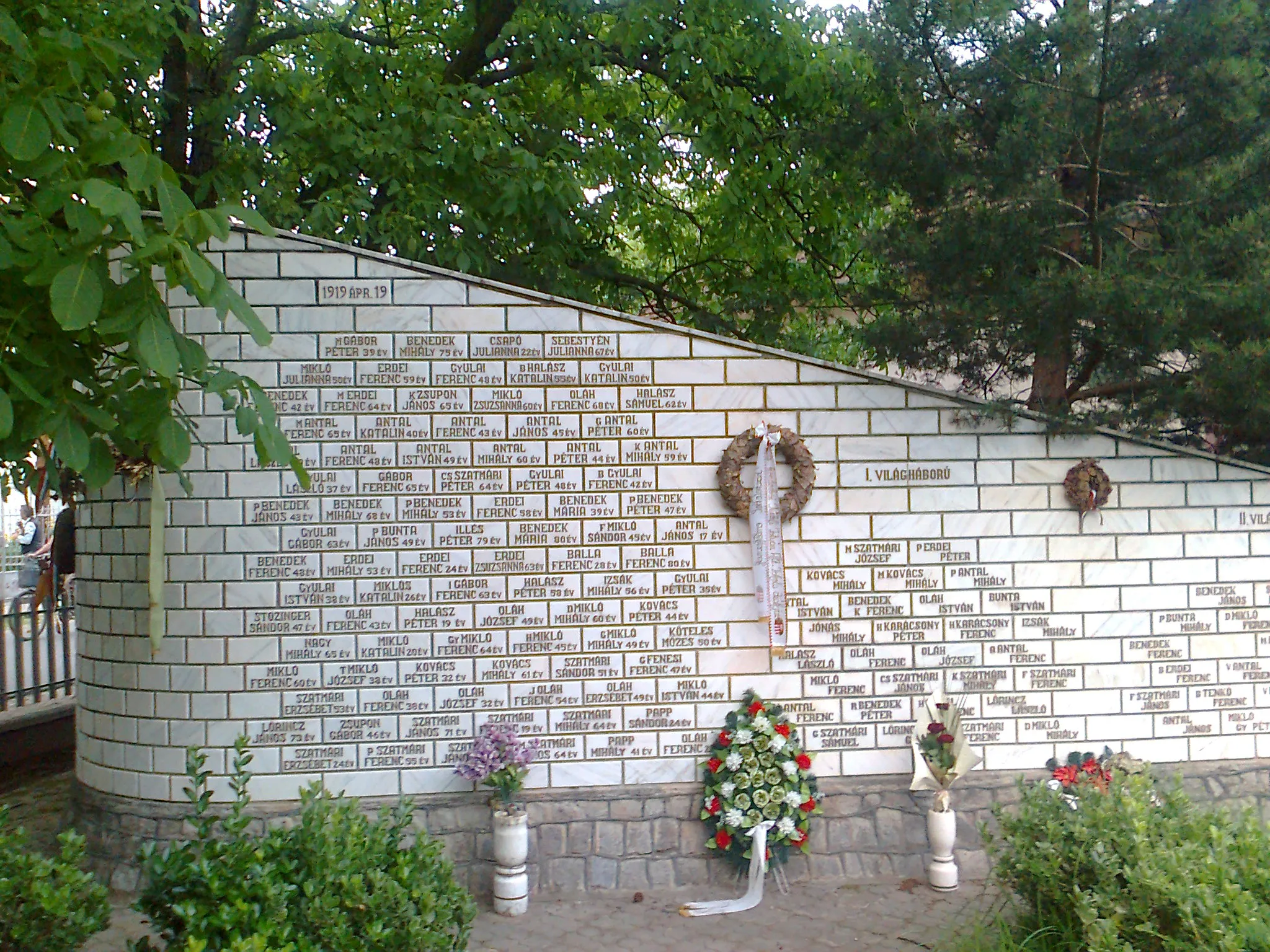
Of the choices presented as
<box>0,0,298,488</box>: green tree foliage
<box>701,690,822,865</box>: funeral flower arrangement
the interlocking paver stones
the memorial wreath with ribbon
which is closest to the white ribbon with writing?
the memorial wreath with ribbon

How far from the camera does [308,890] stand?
3.64 m

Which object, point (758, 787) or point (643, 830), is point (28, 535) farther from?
point (758, 787)

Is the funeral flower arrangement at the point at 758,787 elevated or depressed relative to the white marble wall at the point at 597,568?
depressed

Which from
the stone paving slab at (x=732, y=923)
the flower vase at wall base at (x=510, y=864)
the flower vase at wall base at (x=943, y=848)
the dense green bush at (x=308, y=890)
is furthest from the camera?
the flower vase at wall base at (x=943, y=848)

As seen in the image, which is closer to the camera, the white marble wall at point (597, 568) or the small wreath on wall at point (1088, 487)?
the white marble wall at point (597, 568)

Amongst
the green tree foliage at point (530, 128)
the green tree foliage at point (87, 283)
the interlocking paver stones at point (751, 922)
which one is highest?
the green tree foliage at point (530, 128)

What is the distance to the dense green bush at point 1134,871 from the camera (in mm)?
3400

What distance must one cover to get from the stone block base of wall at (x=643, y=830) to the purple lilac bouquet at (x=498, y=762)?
23 centimetres

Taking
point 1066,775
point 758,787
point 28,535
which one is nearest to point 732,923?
point 758,787

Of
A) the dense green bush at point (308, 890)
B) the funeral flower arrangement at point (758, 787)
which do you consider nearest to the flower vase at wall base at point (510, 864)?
the funeral flower arrangement at point (758, 787)

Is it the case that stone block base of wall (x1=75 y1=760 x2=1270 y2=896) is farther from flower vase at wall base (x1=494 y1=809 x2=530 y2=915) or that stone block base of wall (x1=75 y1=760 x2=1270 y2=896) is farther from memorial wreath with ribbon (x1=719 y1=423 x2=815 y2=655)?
memorial wreath with ribbon (x1=719 y1=423 x2=815 y2=655)

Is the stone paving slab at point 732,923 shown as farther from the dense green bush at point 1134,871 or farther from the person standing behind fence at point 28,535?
the person standing behind fence at point 28,535

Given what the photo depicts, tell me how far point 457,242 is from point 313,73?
84.0 inches

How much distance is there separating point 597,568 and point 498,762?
1154mm
